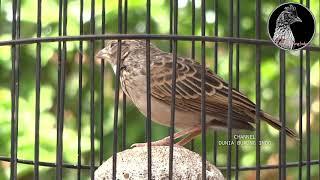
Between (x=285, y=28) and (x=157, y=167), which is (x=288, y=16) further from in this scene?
(x=157, y=167)

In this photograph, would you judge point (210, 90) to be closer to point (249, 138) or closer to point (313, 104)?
point (249, 138)

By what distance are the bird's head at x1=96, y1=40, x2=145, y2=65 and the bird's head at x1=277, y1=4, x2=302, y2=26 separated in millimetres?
950

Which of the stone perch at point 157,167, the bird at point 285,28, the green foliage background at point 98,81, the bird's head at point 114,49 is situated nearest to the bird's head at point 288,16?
the bird at point 285,28

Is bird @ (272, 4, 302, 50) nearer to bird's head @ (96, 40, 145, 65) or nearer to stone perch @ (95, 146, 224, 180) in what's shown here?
stone perch @ (95, 146, 224, 180)

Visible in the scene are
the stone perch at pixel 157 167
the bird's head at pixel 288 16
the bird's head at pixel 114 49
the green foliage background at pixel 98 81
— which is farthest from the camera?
the green foliage background at pixel 98 81

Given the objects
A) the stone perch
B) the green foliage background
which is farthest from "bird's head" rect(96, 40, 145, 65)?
the stone perch

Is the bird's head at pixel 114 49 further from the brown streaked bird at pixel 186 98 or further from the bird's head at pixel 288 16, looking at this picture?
the bird's head at pixel 288 16

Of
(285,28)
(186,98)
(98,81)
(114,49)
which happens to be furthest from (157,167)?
(98,81)

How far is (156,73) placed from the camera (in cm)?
479

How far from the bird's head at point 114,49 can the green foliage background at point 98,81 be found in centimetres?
70

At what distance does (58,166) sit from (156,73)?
3.15ft

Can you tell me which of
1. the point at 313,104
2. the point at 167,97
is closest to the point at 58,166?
the point at 167,97

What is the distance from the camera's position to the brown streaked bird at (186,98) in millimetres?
4621

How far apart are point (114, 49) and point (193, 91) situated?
0.55 meters
